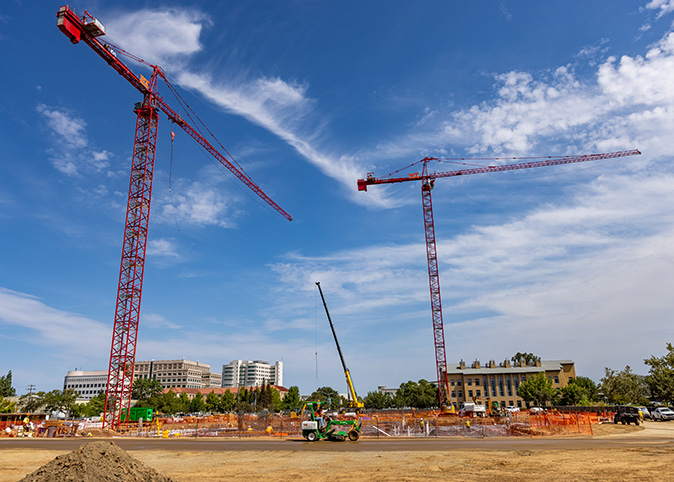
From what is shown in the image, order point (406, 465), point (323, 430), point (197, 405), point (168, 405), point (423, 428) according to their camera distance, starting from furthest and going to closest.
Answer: point (197, 405)
point (168, 405)
point (423, 428)
point (323, 430)
point (406, 465)

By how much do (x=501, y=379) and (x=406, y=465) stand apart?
118163mm

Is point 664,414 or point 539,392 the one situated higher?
point 539,392

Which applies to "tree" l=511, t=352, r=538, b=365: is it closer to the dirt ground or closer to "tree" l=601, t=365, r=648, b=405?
"tree" l=601, t=365, r=648, b=405

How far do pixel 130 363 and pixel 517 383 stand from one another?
102777 mm

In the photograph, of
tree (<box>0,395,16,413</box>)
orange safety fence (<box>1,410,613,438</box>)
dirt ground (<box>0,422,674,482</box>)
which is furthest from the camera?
tree (<box>0,395,16,413</box>)

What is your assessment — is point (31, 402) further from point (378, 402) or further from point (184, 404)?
point (378, 402)

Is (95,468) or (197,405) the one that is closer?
(95,468)

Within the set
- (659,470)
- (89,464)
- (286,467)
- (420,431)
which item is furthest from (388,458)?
(420,431)

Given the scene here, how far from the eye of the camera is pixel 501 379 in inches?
4970

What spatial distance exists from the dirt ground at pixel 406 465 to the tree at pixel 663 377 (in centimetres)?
5513

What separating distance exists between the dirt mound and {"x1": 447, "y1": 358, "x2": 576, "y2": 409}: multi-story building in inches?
4627

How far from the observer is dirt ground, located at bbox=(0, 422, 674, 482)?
17.1 metres

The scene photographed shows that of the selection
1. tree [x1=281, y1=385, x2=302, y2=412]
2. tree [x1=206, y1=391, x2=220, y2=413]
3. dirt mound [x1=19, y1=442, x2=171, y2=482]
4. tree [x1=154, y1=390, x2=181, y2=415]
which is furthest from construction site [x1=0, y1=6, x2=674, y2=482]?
tree [x1=281, y1=385, x2=302, y2=412]

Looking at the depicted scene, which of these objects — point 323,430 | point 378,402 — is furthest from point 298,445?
point 378,402
